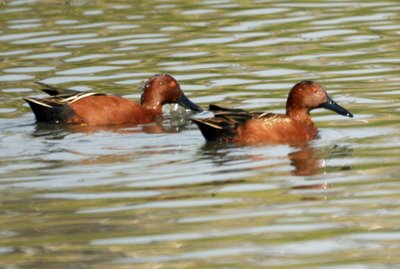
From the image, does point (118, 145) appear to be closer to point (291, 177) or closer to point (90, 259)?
point (291, 177)

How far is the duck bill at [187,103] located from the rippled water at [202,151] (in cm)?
37

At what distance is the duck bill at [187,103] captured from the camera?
14.4 m

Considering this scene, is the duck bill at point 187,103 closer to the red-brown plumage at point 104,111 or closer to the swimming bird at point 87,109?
the swimming bird at point 87,109

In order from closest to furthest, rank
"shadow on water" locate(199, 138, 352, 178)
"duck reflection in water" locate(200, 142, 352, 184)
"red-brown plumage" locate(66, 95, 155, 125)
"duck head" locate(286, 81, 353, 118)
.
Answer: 1. "duck reflection in water" locate(200, 142, 352, 184)
2. "shadow on water" locate(199, 138, 352, 178)
3. "duck head" locate(286, 81, 353, 118)
4. "red-brown plumage" locate(66, 95, 155, 125)

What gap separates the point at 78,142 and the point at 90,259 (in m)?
4.64

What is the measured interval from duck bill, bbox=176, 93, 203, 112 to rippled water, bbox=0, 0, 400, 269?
1.21 ft

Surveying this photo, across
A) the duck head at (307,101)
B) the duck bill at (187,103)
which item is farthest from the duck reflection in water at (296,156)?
the duck bill at (187,103)

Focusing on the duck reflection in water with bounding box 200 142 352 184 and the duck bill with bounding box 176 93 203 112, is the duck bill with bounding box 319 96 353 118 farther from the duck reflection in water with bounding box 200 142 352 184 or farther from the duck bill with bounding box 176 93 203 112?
the duck bill with bounding box 176 93 203 112

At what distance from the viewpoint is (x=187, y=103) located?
14516mm

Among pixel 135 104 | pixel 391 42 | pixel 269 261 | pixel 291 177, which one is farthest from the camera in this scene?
pixel 391 42

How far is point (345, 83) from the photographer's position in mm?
15406

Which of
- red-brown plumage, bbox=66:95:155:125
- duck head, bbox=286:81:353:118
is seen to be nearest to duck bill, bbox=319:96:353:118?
duck head, bbox=286:81:353:118

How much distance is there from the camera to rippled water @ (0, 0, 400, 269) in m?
8.57

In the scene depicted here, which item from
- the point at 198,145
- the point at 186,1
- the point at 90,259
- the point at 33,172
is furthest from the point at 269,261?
the point at 186,1
